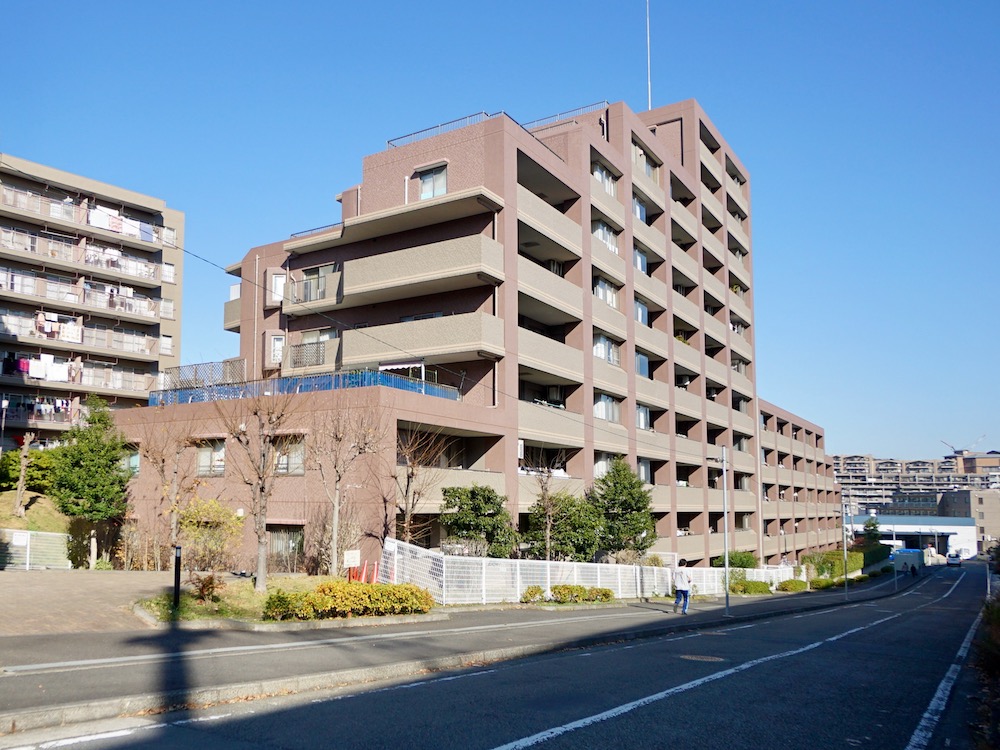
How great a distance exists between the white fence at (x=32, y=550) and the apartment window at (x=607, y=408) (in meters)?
22.3

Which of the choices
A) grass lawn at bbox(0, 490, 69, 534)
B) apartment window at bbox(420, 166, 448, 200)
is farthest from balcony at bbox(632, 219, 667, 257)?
grass lawn at bbox(0, 490, 69, 534)

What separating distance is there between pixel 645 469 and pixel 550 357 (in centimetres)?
1347

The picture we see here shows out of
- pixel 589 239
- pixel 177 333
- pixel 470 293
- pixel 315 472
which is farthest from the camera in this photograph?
pixel 177 333

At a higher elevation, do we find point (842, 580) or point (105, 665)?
point (105, 665)

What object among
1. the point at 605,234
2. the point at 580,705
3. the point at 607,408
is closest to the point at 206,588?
the point at 580,705

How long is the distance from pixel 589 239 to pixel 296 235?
13.9 metres

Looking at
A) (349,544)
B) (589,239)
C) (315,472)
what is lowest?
(349,544)

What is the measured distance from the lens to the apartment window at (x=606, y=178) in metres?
39.6

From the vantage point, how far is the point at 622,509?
3434cm

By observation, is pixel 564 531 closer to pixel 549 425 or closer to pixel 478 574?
pixel 549 425

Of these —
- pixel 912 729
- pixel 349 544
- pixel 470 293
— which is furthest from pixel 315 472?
pixel 912 729

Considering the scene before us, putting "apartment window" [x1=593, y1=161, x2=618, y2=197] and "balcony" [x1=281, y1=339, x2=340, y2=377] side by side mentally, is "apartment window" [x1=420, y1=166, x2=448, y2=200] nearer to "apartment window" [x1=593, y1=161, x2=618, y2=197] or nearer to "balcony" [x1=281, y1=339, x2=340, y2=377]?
"balcony" [x1=281, y1=339, x2=340, y2=377]

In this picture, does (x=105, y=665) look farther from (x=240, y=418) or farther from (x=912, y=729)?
(x=240, y=418)

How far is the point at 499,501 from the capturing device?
2691cm
